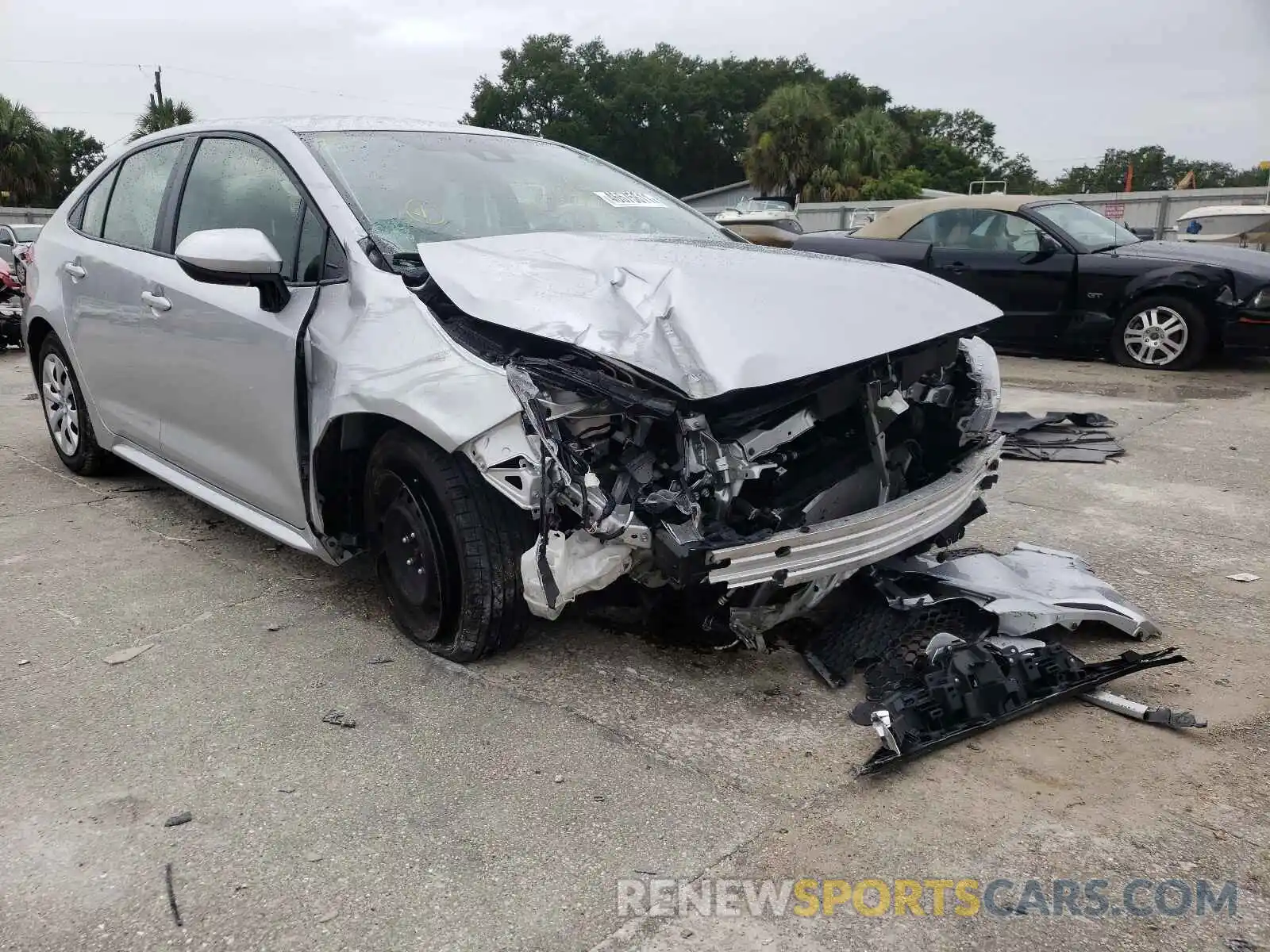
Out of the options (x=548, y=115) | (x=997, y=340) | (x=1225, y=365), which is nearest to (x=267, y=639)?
(x=997, y=340)

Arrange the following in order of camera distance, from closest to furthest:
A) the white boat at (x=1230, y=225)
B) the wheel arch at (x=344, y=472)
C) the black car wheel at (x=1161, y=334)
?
1. the wheel arch at (x=344, y=472)
2. the black car wheel at (x=1161, y=334)
3. the white boat at (x=1230, y=225)

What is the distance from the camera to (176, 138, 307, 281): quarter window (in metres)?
3.45

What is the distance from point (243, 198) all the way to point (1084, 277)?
7.56 m

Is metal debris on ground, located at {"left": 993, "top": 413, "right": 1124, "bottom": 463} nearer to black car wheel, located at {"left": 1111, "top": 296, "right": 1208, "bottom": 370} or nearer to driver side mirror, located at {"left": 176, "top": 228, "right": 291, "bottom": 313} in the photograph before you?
black car wheel, located at {"left": 1111, "top": 296, "right": 1208, "bottom": 370}

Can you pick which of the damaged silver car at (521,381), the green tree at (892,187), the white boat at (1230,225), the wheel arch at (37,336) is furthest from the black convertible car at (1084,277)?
the green tree at (892,187)

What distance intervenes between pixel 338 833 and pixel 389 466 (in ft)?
3.81

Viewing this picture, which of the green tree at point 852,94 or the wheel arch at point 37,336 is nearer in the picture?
the wheel arch at point 37,336

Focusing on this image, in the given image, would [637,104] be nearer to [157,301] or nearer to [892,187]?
[892,187]

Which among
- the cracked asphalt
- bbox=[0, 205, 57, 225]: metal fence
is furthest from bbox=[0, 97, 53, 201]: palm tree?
the cracked asphalt

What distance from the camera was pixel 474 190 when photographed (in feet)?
12.0

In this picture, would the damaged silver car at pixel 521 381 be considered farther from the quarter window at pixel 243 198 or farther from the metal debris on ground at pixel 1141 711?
the metal debris on ground at pixel 1141 711

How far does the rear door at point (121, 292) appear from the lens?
4.14 m

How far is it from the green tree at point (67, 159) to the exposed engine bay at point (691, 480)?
4330 centimetres

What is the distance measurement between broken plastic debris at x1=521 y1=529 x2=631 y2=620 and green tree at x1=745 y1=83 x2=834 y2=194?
37780 millimetres
